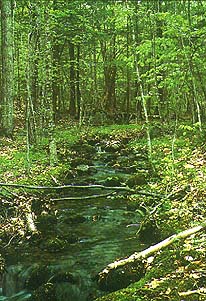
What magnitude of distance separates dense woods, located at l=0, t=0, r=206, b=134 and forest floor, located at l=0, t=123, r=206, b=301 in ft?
4.66

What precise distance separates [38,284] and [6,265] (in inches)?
35.4

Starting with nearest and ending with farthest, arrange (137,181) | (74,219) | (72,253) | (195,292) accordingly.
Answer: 1. (195,292)
2. (72,253)
3. (74,219)
4. (137,181)

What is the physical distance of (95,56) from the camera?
29609 mm

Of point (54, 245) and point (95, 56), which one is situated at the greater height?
point (95, 56)

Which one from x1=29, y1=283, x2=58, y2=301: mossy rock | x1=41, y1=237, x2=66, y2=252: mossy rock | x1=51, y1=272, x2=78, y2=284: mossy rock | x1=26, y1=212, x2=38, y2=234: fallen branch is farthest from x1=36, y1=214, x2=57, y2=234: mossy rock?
x1=29, y1=283, x2=58, y2=301: mossy rock

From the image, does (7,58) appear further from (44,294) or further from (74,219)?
(44,294)

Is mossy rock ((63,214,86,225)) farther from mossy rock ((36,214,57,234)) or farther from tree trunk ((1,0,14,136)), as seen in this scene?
tree trunk ((1,0,14,136))

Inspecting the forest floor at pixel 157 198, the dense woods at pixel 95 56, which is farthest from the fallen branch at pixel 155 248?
the dense woods at pixel 95 56

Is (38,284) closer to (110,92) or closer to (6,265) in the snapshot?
(6,265)

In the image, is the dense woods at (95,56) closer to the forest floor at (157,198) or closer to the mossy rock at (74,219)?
the forest floor at (157,198)

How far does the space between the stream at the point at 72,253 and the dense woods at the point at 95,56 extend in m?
4.17

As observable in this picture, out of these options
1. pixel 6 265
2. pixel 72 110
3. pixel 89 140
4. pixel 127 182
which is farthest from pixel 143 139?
pixel 6 265

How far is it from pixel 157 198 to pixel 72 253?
2612 mm

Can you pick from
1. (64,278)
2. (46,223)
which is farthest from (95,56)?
(64,278)
